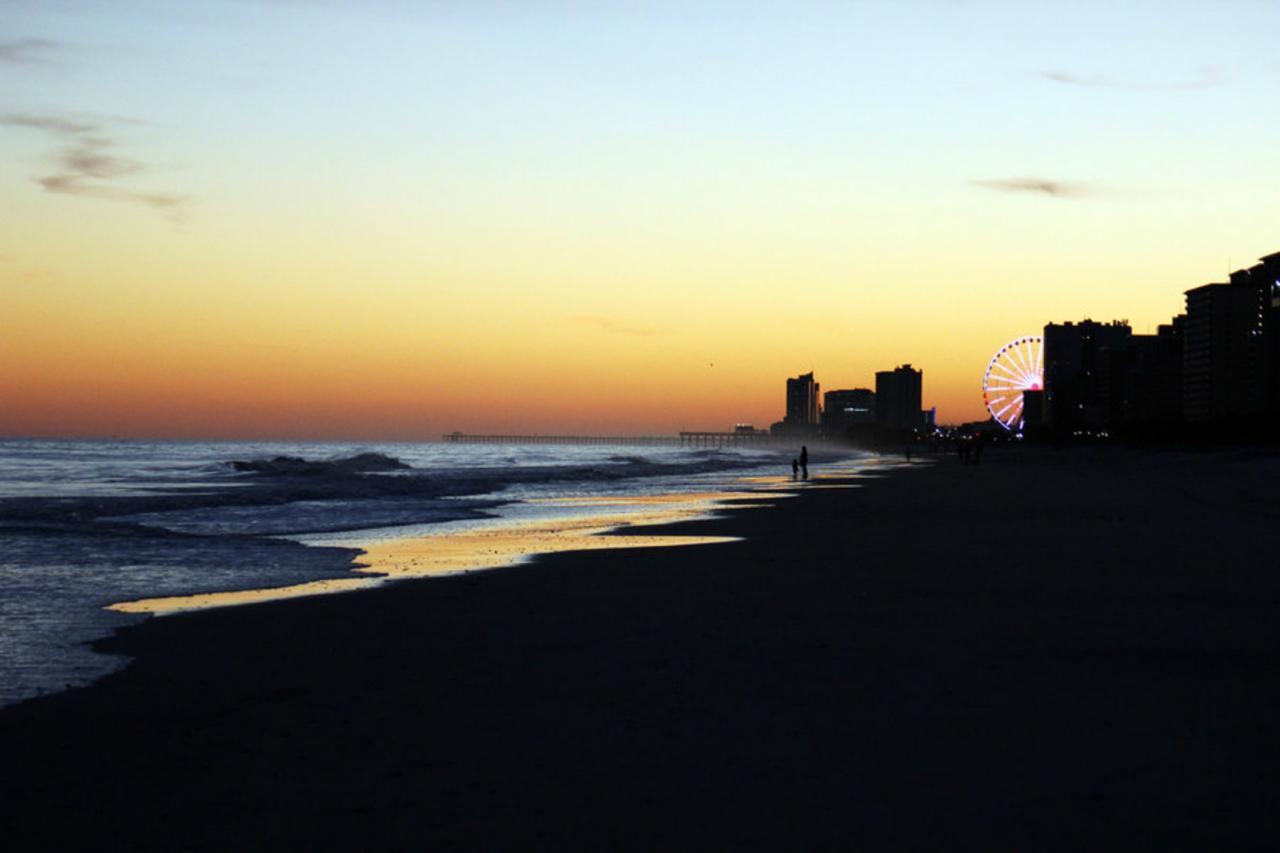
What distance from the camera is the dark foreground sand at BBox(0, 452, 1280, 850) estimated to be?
18.8ft

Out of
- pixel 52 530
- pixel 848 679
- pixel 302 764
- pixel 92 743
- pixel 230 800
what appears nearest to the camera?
pixel 230 800

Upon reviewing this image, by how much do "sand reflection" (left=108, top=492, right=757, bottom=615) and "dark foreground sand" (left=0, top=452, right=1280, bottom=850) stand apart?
1.30 m

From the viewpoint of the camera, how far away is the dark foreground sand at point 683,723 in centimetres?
572

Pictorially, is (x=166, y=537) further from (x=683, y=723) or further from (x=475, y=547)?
(x=683, y=723)

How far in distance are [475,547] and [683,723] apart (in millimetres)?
15167

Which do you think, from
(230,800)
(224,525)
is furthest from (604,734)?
(224,525)

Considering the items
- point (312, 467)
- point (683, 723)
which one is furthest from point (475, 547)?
point (312, 467)

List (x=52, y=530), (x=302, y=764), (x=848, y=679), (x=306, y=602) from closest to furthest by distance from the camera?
(x=302, y=764)
(x=848, y=679)
(x=306, y=602)
(x=52, y=530)

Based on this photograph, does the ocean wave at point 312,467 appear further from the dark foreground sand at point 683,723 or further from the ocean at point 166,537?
the dark foreground sand at point 683,723

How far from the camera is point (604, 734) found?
745 centimetres

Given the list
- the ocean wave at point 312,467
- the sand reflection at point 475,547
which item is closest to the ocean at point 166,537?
the sand reflection at point 475,547

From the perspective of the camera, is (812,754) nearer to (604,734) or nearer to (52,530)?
(604,734)

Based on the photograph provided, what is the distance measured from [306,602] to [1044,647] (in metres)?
8.84

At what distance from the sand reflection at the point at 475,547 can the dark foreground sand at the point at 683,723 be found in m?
1.30
